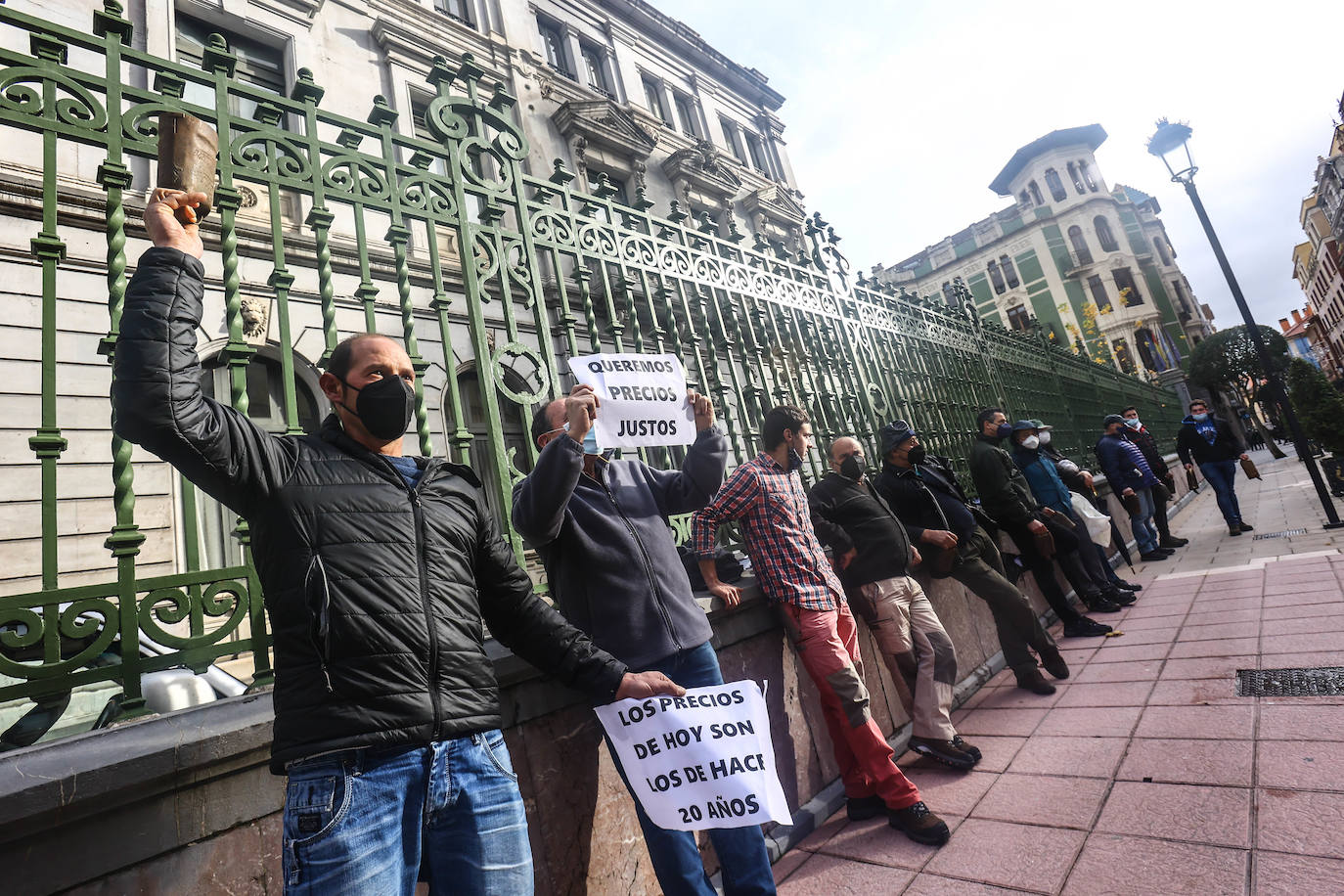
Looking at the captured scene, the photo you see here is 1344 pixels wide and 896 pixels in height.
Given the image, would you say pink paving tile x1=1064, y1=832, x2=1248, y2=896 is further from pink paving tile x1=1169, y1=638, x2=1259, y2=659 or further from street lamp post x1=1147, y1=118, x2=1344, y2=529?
street lamp post x1=1147, y1=118, x2=1344, y2=529

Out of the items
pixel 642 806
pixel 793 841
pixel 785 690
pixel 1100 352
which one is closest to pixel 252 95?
pixel 642 806

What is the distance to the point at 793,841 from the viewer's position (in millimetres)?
3123

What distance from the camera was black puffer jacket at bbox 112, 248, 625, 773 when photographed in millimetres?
1415

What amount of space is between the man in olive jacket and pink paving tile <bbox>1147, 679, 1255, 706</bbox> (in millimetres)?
4010

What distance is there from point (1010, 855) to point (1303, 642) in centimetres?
330

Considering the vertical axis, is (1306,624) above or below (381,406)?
below

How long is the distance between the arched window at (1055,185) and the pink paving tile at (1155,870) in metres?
58.1

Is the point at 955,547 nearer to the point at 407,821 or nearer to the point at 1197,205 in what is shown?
the point at 407,821

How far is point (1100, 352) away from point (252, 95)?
43.7 metres

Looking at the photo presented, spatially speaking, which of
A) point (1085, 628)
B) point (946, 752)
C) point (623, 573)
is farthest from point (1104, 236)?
point (623, 573)

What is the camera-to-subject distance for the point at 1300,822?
2.39 meters

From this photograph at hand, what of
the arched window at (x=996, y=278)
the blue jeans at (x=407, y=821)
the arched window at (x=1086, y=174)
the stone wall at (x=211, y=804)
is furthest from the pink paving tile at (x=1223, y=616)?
the arched window at (x=1086, y=174)

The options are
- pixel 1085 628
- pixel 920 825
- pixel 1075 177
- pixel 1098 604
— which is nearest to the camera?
pixel 920 825

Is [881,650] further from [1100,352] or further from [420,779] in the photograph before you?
[1100,352]
